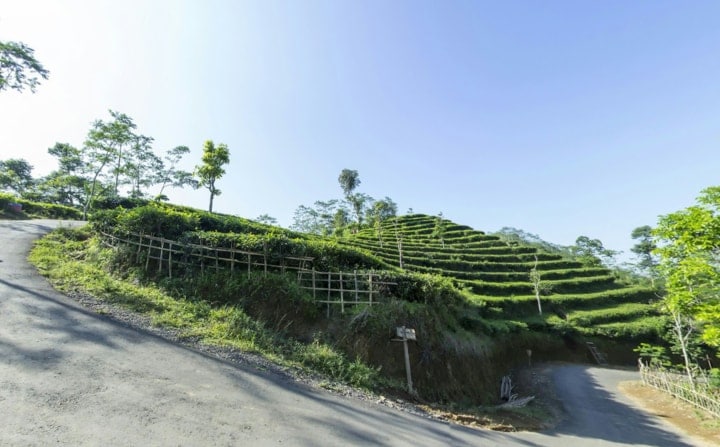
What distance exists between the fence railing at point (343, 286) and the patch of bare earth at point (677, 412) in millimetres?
10029

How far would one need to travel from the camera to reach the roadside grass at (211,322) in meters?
8.16

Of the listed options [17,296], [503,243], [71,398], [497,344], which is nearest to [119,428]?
[71,398]

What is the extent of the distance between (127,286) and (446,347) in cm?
1076

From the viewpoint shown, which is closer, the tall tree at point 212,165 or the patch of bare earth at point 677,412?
the patch of bare earth at point 677,412

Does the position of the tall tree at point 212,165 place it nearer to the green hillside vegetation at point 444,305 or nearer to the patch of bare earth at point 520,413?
the green hillside vegetation at point 444,305

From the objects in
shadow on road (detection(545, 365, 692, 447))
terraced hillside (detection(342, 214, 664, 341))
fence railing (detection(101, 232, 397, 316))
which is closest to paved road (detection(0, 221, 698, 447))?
shadow on road (detection(545, 365, 692, 447))

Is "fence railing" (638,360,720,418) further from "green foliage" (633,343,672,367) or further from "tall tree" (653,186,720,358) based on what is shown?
"tall tree" (653,186,720,358)

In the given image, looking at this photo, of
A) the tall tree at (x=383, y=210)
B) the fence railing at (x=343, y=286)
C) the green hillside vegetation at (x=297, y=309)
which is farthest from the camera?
the tall tree at (x=383, y=210)

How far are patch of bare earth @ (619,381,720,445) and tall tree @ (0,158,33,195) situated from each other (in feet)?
206

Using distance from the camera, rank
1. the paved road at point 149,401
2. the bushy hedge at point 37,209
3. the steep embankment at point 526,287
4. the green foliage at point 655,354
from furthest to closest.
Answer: the steep embankment at point 526,287, the bushy hedge at point 37,209, the green foliage at point 655,354, the paved road at point 149,401

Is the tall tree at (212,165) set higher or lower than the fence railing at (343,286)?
higher

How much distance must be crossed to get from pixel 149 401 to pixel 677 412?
17.2 meters

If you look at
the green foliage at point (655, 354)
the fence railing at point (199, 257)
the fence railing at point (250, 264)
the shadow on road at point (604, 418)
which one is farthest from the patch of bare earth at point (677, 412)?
the fence railing at point (199, 257)

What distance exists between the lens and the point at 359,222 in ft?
184
